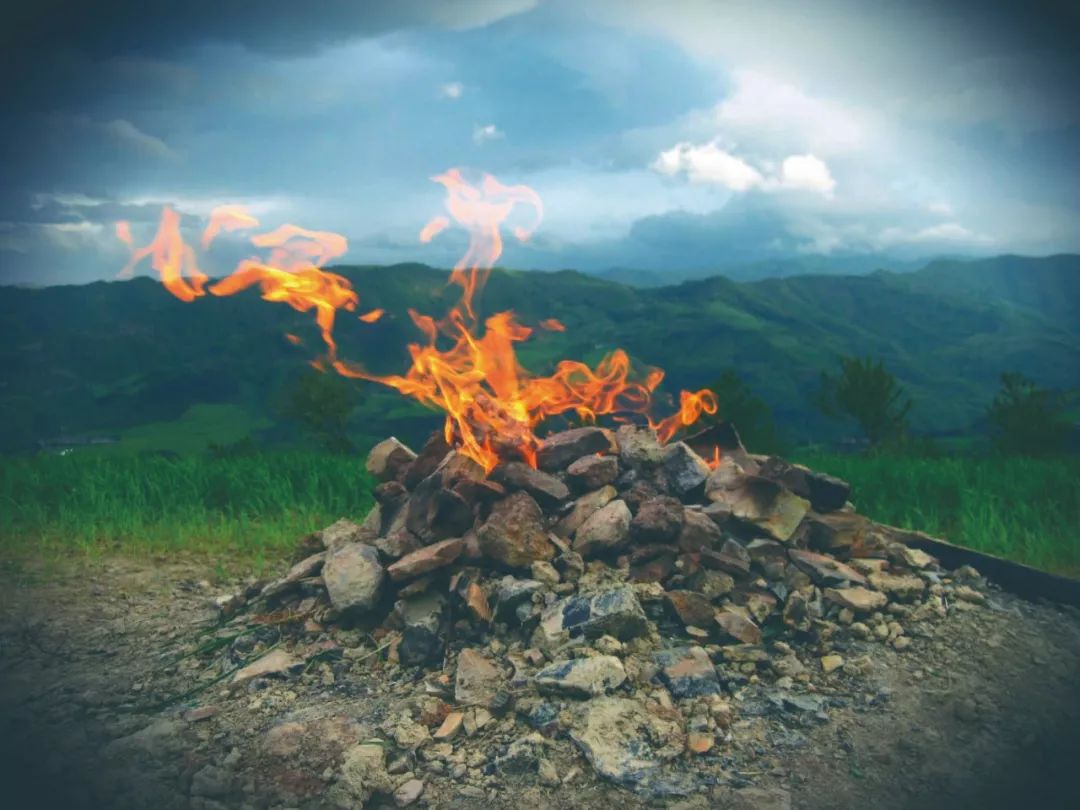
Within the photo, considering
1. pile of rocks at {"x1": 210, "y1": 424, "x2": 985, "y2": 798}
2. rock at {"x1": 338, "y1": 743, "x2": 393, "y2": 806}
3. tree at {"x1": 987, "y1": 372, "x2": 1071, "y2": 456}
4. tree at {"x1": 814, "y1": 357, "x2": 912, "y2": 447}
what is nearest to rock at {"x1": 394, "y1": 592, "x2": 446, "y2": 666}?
pile of rocks at {"x1": 210, "y1": 424, "x2": 985, "y2": 798}

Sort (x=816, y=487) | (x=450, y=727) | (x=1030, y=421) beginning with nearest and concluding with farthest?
(x=450, y=727) → (x=816, y=487) → (x=1030, y=421)

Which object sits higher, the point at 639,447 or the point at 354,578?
the point at 639,447

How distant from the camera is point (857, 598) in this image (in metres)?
5.86

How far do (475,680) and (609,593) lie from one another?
1.16 m

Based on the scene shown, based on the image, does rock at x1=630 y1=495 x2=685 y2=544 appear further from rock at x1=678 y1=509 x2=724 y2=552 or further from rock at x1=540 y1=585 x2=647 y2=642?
rock at x1=540 y1=585 x2=647 y2=642

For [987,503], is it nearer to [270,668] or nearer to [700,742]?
[700,742]

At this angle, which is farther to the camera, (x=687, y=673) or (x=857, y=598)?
(x=857, y=598)

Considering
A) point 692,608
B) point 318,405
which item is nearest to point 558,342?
point 318,405

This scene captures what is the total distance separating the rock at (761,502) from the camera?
6406 millimetres

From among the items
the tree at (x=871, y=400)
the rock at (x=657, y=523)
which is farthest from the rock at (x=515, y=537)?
the tree at (x=871, y=400)

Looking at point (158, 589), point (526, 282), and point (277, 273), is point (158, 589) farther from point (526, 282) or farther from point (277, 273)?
point (526, 282)

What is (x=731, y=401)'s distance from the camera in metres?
15.5

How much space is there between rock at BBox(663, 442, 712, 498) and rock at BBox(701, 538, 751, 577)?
94 centimetres

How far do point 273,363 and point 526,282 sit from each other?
2001 inches
